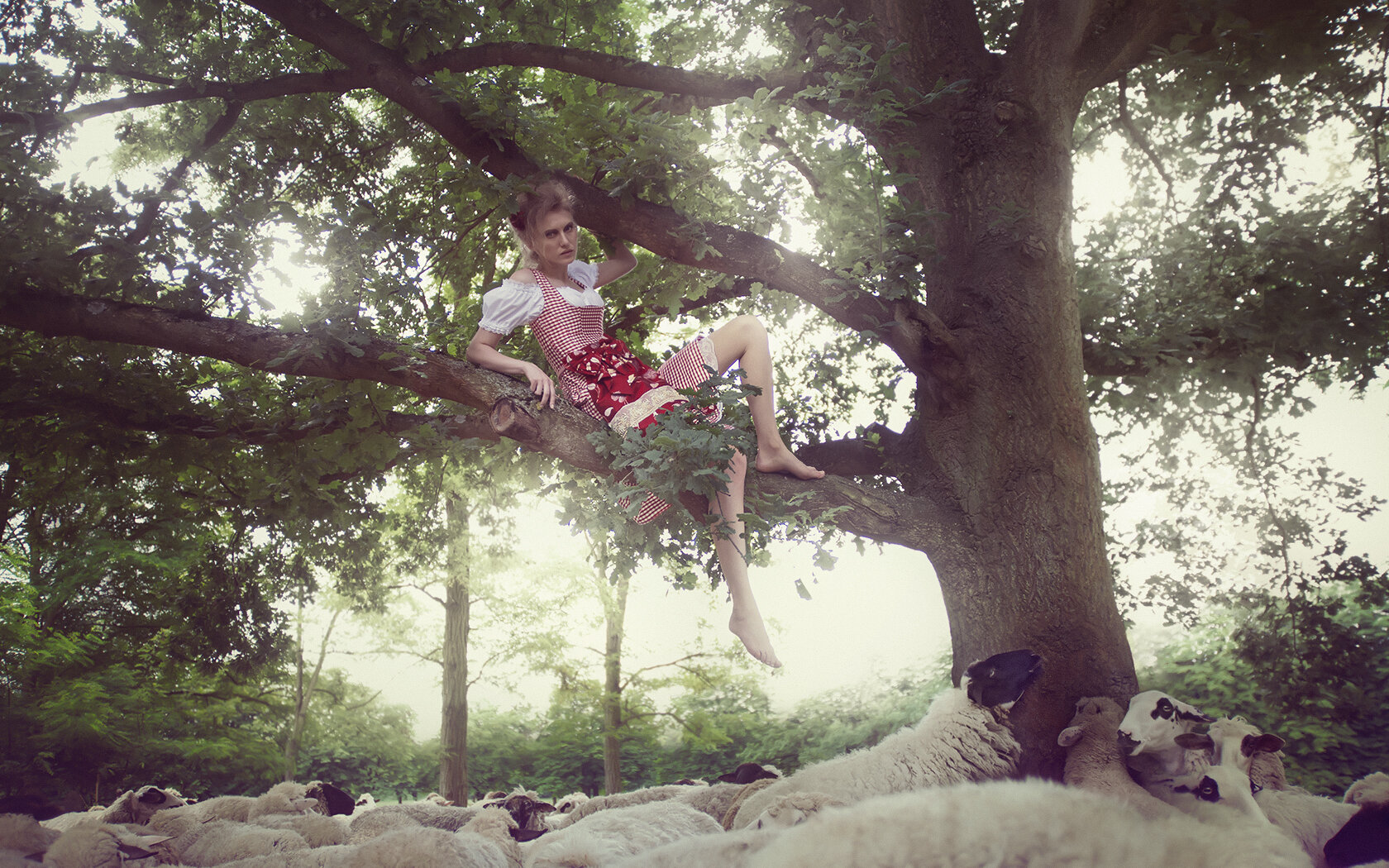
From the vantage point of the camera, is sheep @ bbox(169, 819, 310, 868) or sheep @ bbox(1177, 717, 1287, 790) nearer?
sheep @ bbox(1177, 717, 1287, 790)

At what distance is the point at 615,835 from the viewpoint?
10.8 ft

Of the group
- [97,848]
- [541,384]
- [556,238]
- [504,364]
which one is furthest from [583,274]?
[97,848]

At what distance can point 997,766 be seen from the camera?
3.03 metres

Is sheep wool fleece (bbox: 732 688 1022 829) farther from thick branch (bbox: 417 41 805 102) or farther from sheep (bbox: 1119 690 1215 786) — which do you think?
thick branch (bbox: 417 41 805 102)

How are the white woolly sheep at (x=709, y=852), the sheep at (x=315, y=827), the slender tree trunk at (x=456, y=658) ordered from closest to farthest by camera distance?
the white woolly sheep at (x=709, y=852), the sheep at (x=315, y=827), the slender tree trunk at (x=456, y=658)

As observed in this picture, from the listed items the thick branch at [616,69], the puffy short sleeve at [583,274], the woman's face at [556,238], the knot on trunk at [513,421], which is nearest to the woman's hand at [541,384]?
the knot on trunk at [513,421]

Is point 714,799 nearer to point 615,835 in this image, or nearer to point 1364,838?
point 615,835

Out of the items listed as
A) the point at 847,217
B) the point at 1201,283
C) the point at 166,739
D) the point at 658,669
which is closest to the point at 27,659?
the point at 166,739

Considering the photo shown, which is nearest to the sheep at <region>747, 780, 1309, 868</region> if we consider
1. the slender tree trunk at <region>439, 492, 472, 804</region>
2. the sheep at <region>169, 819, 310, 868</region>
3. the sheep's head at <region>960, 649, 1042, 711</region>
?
the sheep's head at <region>960, 649, 1042, 711</region>

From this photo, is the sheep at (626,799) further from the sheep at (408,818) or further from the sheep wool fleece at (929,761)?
the sheep wool fleece at (929,761)

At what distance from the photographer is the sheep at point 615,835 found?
2.78 m

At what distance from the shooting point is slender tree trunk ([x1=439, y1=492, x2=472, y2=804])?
9219 millimetres

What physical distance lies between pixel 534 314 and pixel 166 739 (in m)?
8.61

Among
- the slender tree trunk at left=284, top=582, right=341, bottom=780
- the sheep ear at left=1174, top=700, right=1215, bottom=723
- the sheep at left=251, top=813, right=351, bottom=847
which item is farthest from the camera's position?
the slender tree trunk at left=284, top=582, right=341, bottom=780
